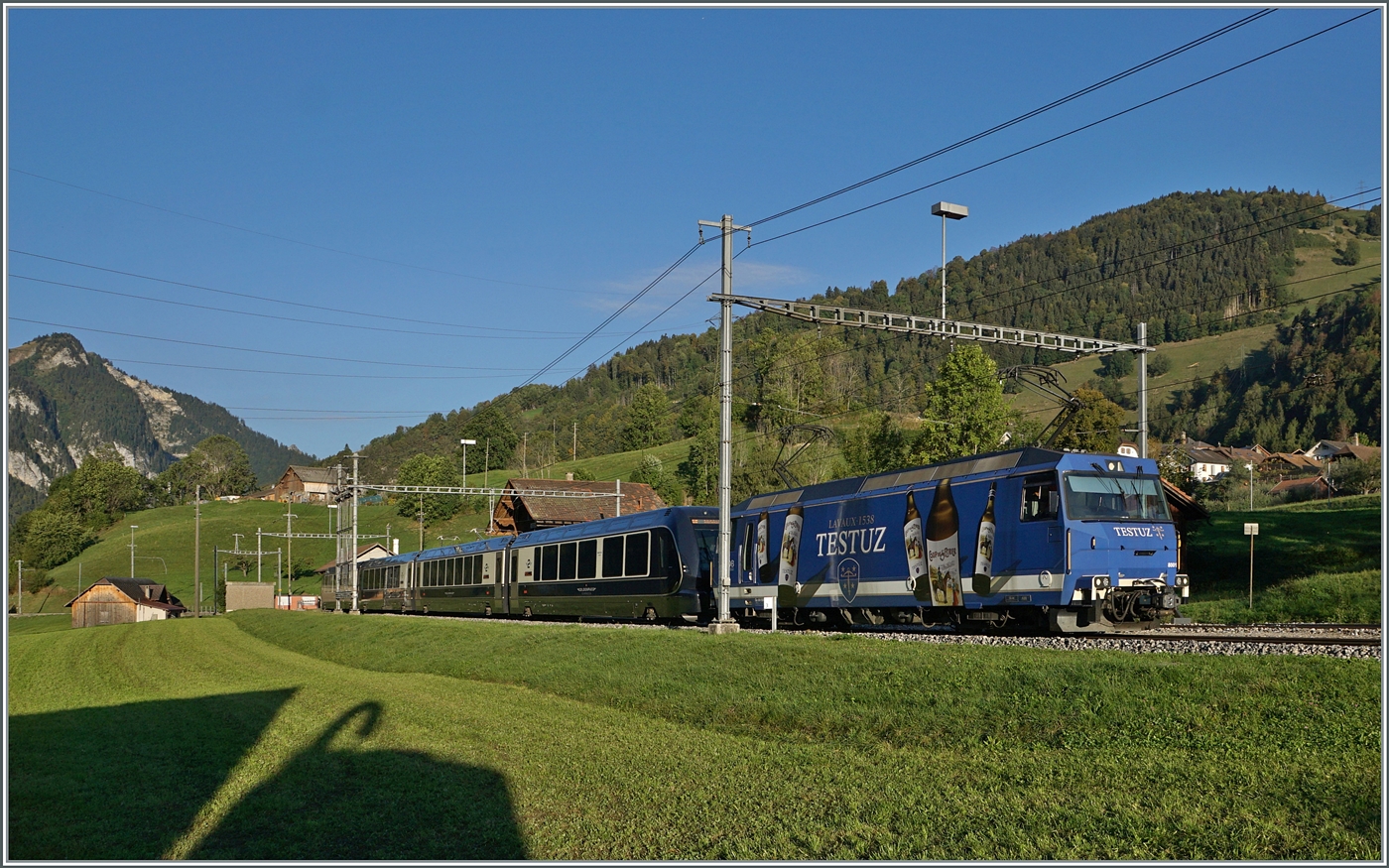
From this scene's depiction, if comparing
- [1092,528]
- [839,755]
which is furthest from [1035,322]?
[839,755]

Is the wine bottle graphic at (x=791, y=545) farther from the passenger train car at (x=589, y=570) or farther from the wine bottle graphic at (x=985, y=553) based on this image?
the wine bottle graphic at (x=985, y=553)

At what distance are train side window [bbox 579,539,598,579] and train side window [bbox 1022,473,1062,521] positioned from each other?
17.3m

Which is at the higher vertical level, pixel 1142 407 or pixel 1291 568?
pixel 1142 407

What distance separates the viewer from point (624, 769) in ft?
36.4

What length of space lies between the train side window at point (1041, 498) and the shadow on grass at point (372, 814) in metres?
12.0

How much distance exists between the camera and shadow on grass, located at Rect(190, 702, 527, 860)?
834 centimetres

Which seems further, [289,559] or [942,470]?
[289,559]

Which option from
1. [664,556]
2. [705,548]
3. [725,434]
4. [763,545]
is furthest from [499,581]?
[725,434]

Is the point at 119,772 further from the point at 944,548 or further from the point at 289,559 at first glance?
the point at 289,559

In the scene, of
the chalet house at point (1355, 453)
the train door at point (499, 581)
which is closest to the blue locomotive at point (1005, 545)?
the train door at point (499, 581)

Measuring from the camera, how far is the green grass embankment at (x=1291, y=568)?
26297mm

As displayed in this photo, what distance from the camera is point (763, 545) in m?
28.4

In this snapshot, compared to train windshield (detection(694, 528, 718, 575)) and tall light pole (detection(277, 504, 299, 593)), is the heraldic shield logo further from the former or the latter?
tall light pole (detection(277, 504, 299, 593))

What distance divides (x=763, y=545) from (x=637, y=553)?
4.77 metres
